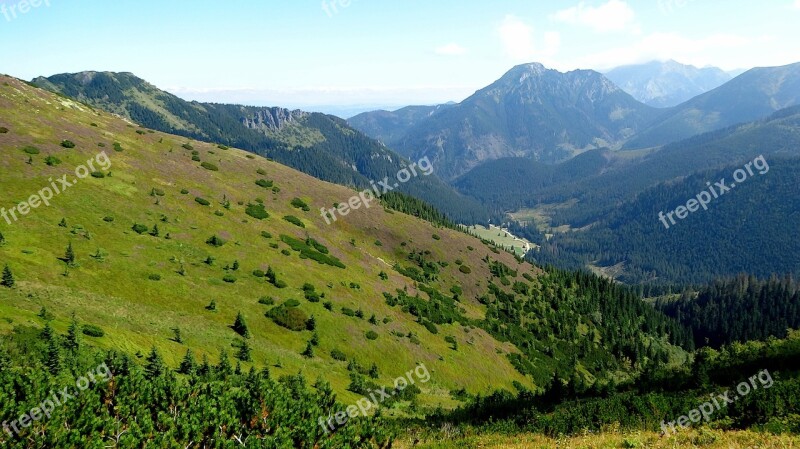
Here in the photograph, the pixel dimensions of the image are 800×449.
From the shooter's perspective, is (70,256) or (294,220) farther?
(294,220)

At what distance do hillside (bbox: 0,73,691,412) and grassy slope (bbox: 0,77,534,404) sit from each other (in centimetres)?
31

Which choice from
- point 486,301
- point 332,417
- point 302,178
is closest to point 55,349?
point 332,417

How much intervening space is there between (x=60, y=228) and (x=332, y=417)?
52.2 meters

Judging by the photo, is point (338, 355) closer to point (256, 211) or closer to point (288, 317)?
point (288, 317)

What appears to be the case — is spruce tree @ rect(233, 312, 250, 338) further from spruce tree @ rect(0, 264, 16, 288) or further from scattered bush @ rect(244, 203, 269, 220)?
scattered bush @ rect(244, 203, 269, 220)

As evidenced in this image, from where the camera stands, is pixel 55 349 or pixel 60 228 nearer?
pixel 55 349

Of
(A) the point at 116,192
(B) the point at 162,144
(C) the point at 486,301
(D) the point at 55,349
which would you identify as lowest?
(C) the point at 486,301

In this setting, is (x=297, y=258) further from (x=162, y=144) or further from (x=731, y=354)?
(x=731, y=354)

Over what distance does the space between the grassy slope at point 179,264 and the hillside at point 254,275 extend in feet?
1.01

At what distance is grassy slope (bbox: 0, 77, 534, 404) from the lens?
42688 mm

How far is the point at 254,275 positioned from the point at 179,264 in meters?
10.3

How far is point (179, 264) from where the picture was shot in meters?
58.3

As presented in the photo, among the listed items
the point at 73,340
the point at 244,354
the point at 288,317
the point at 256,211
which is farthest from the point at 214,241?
the point at 73,340

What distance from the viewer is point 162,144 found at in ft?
368
